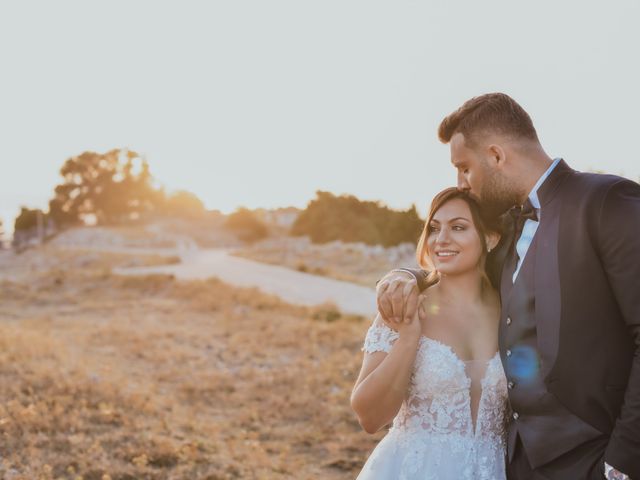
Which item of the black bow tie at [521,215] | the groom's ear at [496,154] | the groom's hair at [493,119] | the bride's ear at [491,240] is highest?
the groom's hair at [493,119]

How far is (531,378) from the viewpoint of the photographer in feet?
8.14

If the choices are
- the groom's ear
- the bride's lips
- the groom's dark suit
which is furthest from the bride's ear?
the groom's dark suit

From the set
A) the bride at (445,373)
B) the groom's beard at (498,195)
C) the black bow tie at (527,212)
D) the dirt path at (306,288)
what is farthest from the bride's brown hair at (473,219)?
the dirt path at (306,288)

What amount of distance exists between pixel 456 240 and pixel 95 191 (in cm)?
9019

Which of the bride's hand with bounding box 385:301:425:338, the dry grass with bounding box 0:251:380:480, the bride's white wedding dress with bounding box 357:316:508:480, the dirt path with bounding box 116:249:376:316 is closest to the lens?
the bride's hand with bounding box 385:301:425:338

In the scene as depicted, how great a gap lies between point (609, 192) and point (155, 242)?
7061 centimetres

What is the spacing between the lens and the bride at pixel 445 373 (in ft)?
9.16

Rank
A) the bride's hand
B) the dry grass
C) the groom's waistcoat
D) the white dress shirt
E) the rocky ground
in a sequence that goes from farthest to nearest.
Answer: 1. the rocky ground
2. the dry grass
3. the bride's hand
4. the white dress shirt
5. the groom's waistcoat

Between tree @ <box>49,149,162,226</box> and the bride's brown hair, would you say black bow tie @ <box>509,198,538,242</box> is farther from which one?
tree @ <box>49,149,162,226</box>

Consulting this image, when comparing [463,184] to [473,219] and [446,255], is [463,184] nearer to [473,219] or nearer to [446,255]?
[473,219]

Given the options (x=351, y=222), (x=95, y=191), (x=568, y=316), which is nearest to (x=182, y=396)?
(x=568, y=316)

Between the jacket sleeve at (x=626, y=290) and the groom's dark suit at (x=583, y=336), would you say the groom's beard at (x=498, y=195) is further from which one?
the jacket sleeve at (x=626, y=290)

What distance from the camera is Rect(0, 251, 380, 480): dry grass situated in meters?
6.08

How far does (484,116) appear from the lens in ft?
9.10
